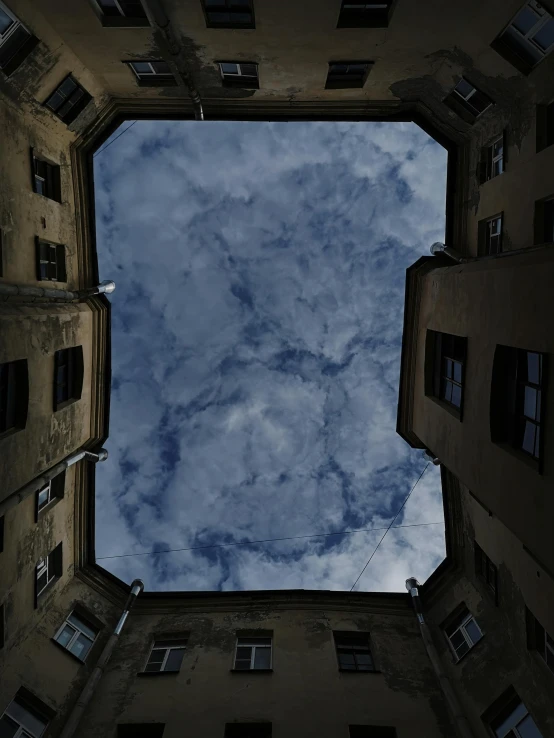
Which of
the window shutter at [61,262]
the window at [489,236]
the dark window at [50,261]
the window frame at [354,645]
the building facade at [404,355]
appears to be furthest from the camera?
the window shutter at [61,262]

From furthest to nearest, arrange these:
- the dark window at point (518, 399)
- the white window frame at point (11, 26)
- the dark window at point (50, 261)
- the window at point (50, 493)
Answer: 1. the window at point (50, 493)
2. the dark window at point (50, 261)
3. the white window frame at point (11, 26)
4. the dark window at point (518, 399)

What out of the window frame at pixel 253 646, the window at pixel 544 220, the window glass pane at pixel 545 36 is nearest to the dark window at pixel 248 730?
the window frame at pixel 253 646

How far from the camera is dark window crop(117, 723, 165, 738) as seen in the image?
43.0ft

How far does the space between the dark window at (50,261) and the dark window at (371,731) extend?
53.7 feet

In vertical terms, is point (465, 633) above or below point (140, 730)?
above

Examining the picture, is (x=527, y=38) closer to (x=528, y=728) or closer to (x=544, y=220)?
(x=544, y=220)

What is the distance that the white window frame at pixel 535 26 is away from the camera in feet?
35.9

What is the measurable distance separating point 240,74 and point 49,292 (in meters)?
9.81

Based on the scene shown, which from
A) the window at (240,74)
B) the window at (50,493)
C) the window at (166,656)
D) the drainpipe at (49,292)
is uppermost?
the window at (240,74)

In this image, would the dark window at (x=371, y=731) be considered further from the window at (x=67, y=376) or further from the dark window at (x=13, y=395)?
the window at (x=67, y=376)

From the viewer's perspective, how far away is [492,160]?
15172 millimetres

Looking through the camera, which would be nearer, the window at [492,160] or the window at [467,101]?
the window at [492,160]

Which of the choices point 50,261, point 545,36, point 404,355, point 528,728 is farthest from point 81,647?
point 545,36

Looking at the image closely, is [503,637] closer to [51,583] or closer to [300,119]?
[51,583]
